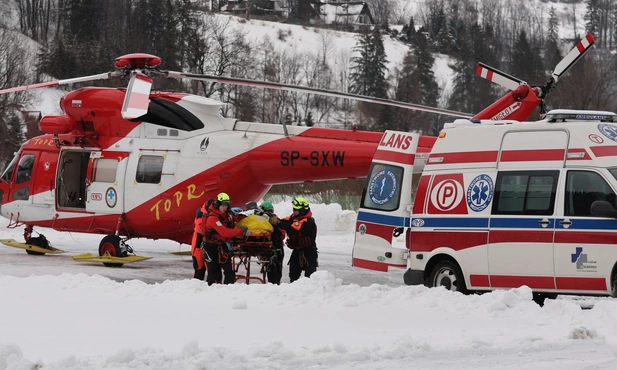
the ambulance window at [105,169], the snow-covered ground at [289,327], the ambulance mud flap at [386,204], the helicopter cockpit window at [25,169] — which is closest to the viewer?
the snow-covered ground at [289,327]

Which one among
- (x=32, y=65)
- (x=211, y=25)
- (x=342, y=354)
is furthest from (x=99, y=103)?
(x=211, y=25)

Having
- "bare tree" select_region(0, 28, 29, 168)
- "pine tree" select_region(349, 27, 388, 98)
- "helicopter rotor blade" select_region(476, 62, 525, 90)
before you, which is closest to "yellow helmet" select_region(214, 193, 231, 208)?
"helicopter rotor blade" select_region(476, 62, 525, 90)

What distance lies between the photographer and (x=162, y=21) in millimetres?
80250

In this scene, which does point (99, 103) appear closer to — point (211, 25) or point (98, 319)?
point (98, 319)

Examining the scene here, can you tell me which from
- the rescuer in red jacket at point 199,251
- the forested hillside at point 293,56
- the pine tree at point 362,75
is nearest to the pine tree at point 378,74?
the forested hillside at point 293,56

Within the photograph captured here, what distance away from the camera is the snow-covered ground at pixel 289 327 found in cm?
815

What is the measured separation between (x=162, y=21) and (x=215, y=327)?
241ft

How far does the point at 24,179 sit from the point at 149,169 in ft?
11.5

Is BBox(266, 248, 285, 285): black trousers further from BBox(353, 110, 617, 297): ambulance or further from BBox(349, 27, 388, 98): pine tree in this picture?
BBox(349, 27, 388, 98): pine tree

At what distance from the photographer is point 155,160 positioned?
61.7ft

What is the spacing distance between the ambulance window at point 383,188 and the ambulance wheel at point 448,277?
3.75 feet

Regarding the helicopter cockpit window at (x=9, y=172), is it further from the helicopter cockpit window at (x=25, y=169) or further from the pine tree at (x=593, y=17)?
the pine tree at (x=593, y=17)

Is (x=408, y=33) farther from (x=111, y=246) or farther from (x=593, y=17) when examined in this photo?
(x=111, y=246)

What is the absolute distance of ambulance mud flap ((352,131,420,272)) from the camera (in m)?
13.6
